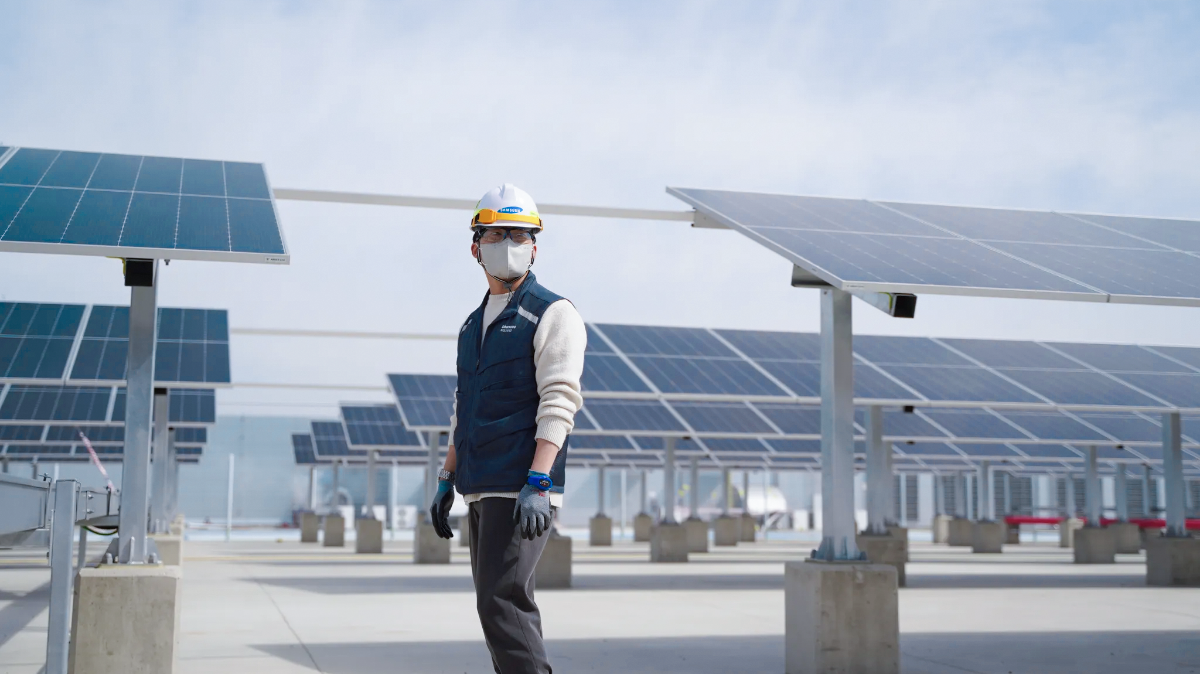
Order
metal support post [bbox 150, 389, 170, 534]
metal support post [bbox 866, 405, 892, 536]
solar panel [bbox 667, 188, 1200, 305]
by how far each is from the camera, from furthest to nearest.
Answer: metal support post [bbox 866, 405, 892, 536]
metal support post [bbox 150, 389, 170, 534]
solar panel [bbox 667, 188, 1200, 305]

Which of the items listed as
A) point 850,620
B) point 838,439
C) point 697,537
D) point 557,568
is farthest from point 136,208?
point 697,537

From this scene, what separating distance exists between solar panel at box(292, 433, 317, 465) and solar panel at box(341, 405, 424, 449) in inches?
263

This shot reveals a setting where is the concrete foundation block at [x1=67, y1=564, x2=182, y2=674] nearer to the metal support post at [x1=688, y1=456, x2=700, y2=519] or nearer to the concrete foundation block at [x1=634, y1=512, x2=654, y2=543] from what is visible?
the metal support post at [x1=688, y1=456, x2=700, y2=519]

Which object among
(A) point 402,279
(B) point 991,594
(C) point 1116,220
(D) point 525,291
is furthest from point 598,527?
(D) point 525,291

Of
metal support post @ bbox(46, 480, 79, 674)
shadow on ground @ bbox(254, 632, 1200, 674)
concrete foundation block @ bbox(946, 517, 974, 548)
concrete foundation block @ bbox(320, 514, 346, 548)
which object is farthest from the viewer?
concrete foundation block @ bbox(946, 517, 974, 548)

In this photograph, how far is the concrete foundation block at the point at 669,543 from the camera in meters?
27.8

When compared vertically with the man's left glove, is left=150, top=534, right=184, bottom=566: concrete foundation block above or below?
below

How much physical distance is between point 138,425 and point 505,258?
395 centimetres

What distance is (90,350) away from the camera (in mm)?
15727

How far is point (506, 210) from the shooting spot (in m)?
4.79

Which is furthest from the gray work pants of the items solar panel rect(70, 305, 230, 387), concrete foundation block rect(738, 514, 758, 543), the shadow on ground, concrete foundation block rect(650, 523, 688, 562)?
concrete foundation block rect(738, 514, 758, 543)

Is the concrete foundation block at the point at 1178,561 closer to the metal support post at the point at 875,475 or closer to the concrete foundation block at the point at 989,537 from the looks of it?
the metal support post at the point at 875,475

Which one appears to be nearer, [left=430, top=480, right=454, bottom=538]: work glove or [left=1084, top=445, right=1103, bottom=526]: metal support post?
[left=430, top=480, right=454, bottom=538]: work glove

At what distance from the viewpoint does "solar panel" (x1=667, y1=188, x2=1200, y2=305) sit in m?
8.50
